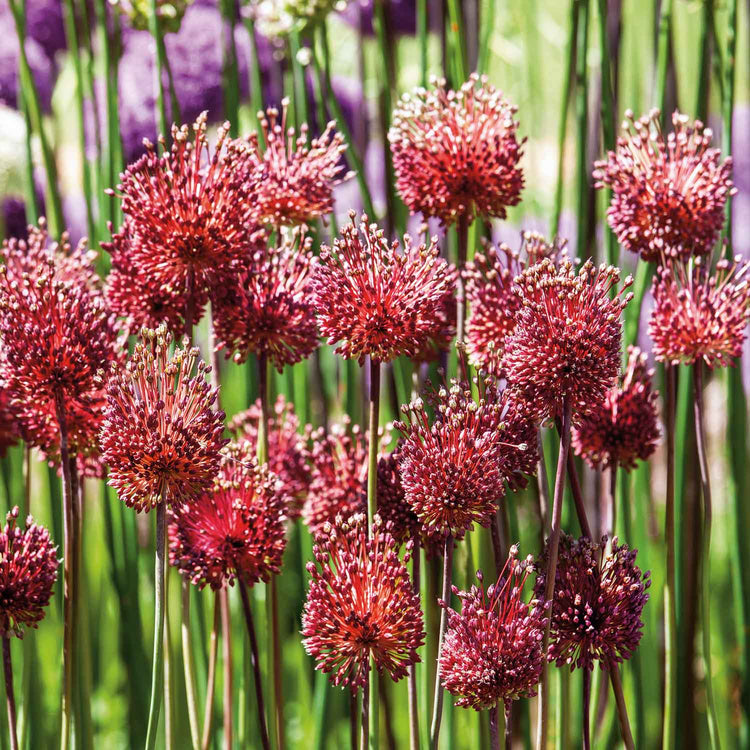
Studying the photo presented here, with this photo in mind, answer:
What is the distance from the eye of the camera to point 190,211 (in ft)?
2.06

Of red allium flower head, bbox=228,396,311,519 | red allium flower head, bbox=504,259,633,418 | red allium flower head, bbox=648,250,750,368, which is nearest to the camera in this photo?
red allium flower head, bbox=504,259,633,418

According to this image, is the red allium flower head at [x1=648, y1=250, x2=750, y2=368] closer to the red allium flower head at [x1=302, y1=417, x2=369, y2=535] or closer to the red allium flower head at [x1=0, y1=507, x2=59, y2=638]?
the red allium flower head at [x1=302, y1=417, x2=369, y2=535]

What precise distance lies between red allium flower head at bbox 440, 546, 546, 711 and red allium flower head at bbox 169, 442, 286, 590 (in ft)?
0.49

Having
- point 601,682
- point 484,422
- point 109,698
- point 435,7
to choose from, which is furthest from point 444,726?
point 435,7

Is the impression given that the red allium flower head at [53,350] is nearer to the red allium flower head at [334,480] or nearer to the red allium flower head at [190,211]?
the red allium flower head at [190,211]

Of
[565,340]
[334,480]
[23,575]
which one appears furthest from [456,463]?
[23,575]

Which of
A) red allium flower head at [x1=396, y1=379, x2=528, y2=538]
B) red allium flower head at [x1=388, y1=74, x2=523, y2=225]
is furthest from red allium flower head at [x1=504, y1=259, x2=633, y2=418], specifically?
red allium flower head at [x1=388, y1=74, x2=523, y2=225]

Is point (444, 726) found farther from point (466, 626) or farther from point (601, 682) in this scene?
point (466, 626)

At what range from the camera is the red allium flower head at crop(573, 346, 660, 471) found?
2.41 ft

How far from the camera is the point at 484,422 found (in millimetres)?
580

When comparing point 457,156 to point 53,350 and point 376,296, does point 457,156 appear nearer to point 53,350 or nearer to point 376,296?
point 376,296

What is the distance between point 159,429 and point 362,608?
167mm

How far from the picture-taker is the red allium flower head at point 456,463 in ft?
1.84

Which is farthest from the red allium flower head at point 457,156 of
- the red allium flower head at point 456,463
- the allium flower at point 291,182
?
the red allium flower head at point 456,463
